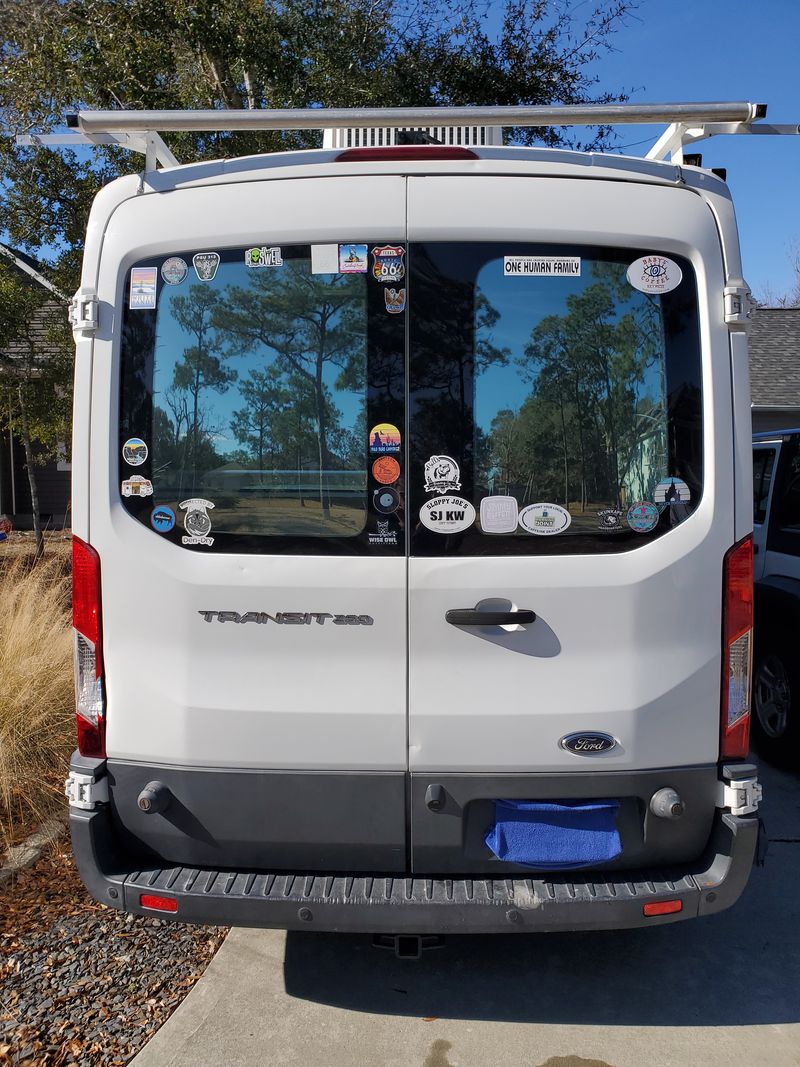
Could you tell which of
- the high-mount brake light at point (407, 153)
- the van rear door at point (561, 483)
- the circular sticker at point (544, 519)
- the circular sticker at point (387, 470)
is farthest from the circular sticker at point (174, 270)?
the circular sticker at point (544, 519)

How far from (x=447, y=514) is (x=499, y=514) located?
0.54 ft

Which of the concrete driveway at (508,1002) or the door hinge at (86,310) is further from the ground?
the door hinge at (86,310)

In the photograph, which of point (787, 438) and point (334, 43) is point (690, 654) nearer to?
point (787, 438)

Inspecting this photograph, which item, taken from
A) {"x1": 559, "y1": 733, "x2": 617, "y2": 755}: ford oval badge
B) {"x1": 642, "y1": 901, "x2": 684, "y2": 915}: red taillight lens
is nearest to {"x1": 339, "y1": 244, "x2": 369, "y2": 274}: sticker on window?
{"x1": 559, "y1": 733, "x2": 617, "y2": 755}: ford oval badge

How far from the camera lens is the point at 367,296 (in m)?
2.59

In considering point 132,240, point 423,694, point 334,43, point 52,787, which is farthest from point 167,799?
point 334,43

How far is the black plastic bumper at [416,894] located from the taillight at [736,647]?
0.86 feet

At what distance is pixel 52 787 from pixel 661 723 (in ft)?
11.2

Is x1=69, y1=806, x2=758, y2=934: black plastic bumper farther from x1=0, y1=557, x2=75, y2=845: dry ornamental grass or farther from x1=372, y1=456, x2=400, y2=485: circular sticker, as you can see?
x1=0, y1=557, x2=75, y2=845: dry ornamental grass

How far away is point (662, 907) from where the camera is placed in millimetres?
2555

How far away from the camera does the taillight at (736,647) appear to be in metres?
2.61

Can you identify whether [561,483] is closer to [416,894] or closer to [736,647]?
[736,647]

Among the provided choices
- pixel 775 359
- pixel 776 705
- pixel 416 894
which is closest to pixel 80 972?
pixel 416 894

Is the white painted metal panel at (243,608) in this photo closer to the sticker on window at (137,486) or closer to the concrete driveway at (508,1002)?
the sticker on window at (137,486)
